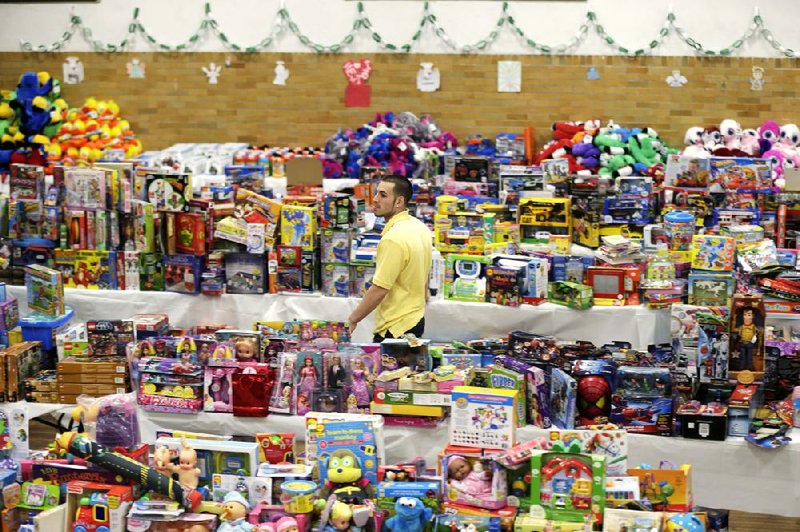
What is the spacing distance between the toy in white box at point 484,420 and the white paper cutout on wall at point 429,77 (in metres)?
8.35

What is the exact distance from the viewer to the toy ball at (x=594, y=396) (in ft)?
19.6

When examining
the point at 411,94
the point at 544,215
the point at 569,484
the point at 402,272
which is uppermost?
the point at 411,94

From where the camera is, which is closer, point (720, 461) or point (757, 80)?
point (720, 461)

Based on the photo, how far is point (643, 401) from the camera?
19.6ft

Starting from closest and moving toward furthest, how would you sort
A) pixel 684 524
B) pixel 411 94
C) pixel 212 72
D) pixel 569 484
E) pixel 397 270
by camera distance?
1. pixel 684 524
2. pixel 569 484
3. pixel 397 270
4. pixel 411 94
5. pixel 212 72

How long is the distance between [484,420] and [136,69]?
376 inches

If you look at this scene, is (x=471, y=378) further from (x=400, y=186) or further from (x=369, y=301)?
(x=400, y=186)

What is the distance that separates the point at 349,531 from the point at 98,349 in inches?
108

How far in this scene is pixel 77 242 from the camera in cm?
839

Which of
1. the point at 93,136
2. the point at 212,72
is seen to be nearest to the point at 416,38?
the point at 212,72

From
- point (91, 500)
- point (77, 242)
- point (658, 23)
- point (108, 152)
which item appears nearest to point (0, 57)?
point (108, 152)

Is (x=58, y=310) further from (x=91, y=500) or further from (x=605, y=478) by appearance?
(x=605, y=478)

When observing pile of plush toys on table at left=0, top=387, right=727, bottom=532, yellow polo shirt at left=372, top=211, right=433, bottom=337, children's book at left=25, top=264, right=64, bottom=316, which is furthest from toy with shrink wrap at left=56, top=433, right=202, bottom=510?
children's book at left=25, top=264, right=64, bottom=316

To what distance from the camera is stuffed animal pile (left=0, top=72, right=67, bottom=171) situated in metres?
12.6
